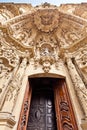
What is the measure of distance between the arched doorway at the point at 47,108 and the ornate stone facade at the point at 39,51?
0.19 meters

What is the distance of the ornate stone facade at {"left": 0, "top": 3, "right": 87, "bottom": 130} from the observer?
2.73 meters

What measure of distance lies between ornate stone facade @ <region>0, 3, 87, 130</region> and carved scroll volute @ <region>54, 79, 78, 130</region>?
0.15 m

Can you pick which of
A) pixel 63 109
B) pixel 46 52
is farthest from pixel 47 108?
→ pixel 46 52

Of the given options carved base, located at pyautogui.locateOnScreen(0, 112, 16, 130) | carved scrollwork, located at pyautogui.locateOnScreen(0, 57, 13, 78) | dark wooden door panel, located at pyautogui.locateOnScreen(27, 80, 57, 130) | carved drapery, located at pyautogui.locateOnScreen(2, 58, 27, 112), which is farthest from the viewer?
carved scrollwork, located at pyautogui.locateOnScreen(0, 57, 13, 78)

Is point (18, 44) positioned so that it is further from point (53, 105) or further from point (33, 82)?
point (53, 105)

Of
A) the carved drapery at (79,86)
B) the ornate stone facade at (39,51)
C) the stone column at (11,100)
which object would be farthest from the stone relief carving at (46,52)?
the stone column at (11,100)

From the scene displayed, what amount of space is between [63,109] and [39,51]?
9.41ft

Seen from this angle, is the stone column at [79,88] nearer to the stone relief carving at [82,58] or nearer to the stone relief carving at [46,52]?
the stone relief carving at [82,58]

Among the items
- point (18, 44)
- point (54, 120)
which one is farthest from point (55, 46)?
point (54, 120)

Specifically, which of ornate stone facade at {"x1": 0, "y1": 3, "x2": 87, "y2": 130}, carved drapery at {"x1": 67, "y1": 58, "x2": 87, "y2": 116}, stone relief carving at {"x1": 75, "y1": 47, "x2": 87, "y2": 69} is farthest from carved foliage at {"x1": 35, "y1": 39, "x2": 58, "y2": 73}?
stone relief carving at {"x1": 75, "y1": 47, "x2": 87, "y2": 69}

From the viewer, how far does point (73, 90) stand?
10.8 feet

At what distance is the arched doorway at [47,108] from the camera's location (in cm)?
272

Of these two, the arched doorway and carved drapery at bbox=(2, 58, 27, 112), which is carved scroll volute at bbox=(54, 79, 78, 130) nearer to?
the arched doorway

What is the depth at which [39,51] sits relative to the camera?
5.37 metres
